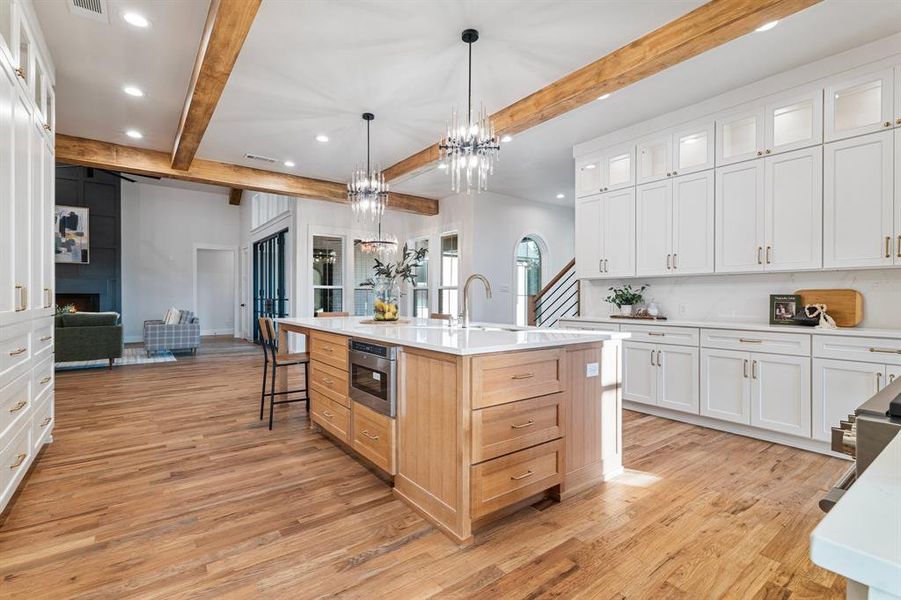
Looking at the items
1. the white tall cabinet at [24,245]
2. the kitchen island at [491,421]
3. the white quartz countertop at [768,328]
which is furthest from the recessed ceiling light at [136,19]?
the white quartz countertop at [768,328]

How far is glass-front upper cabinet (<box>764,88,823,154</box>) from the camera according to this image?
329 cm

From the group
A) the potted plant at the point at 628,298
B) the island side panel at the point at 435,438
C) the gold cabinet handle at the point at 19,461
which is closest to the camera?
the island side panel at the point at 435,438

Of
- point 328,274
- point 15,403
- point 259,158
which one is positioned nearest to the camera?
point 15,403

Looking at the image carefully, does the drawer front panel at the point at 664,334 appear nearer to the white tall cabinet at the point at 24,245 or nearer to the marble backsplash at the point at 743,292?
the marble backsplash at the point at 743,292

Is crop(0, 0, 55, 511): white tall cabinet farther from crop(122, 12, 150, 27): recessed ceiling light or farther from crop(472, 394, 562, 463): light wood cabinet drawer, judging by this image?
crop(472, 394, 562, 463): light wood cabinet drawer

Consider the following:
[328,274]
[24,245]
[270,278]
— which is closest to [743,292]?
[24,245]

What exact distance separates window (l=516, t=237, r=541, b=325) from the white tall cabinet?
6236 mm

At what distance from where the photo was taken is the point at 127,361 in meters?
7.12

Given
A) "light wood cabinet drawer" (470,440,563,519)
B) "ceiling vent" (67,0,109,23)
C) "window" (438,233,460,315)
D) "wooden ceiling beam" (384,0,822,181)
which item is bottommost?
"light wood cabinet drawer" (470,440,563,519)

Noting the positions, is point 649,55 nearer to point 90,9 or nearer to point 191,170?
point 90,9

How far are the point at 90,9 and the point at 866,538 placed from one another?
4217 mm

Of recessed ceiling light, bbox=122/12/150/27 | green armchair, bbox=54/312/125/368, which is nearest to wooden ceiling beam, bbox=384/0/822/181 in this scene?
recessed ceiling light, bbox=122/12/150/27

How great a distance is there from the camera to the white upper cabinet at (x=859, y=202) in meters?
2.98

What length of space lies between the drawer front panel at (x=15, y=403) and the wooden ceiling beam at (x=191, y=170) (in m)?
3.66
